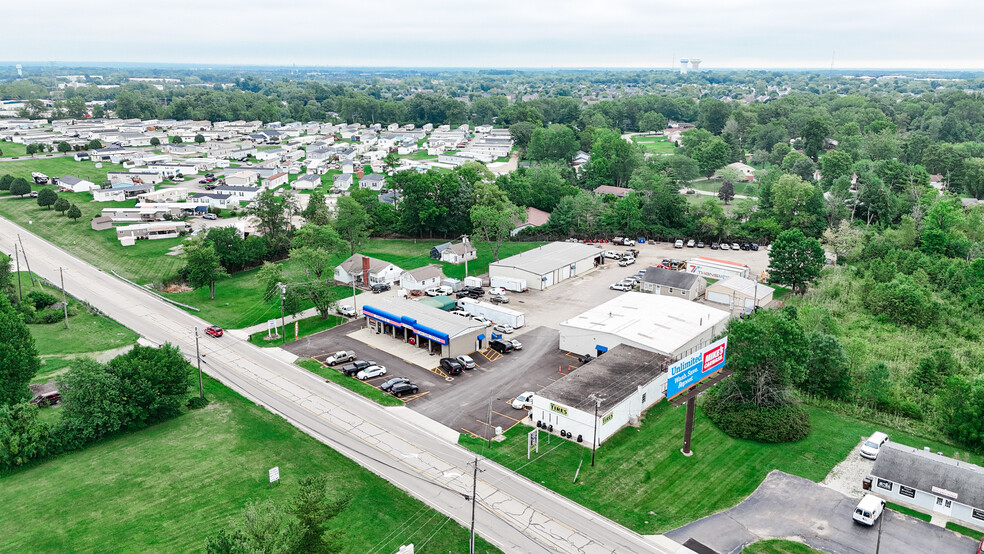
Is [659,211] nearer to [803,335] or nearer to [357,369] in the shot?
[803,335]

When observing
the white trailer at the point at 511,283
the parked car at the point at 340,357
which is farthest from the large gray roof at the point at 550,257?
the parked car at the point at 340,357

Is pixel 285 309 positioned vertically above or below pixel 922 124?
below

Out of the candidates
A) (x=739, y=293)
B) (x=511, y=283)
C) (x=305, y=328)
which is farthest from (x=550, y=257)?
(x=305, y=328)

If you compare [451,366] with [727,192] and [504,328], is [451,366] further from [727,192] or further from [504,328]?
[727,192]

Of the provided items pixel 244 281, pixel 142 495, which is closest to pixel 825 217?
pixel 244 281

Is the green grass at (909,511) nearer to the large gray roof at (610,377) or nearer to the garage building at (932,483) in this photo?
the garage building at (932,483)

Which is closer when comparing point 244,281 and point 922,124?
point 244,281

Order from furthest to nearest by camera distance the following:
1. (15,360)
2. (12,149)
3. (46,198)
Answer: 1. (12,149)
2. (46,198)
3. (15,360)
